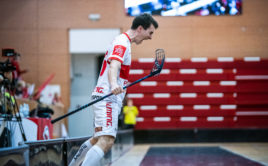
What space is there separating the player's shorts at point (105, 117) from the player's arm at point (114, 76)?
0.87ft

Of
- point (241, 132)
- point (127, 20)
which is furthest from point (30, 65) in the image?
point (241, 132)

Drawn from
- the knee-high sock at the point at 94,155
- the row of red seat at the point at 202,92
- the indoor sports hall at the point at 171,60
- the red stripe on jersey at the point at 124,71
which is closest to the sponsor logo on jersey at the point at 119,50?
the red stripe on jersey at the point at 124,71

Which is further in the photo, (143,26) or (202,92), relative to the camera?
(202,92)

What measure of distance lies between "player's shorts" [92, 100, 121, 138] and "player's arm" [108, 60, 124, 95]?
10.5 inches

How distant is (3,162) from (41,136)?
263 centimetres

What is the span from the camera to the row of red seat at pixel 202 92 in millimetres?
12469

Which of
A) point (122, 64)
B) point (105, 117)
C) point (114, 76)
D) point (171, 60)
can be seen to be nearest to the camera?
point (114, 76)

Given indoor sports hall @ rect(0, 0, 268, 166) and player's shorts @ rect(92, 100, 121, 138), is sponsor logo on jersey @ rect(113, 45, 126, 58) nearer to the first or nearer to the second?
player's shorts @ rect(92, 100, 121, 138)

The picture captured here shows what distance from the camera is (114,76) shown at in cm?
325

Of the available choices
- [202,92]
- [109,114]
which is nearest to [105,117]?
[109,114]

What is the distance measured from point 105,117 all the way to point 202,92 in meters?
9.56

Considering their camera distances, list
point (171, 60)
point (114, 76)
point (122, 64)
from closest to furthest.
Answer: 1. point (114, 76)
2. point (122, 64)
3. point (171, 60)

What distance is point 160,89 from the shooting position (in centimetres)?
1258

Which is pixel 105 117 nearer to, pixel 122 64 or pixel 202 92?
pixel 122 64
